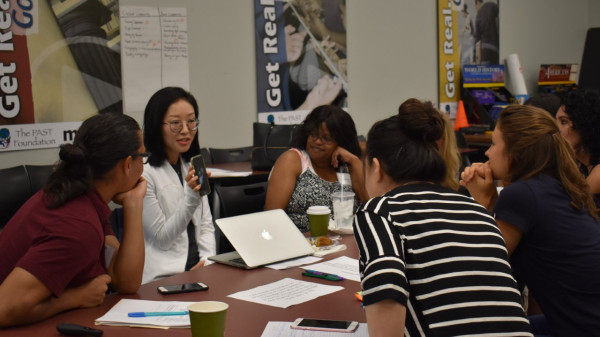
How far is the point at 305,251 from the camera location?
244 centimetres

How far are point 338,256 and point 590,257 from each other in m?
0.87

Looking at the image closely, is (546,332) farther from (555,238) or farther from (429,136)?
(429,136)

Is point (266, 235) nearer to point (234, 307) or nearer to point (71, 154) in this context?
point (234, 307)

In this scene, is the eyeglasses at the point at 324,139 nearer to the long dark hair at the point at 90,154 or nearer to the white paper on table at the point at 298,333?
the long dark hair at the point at 90,154

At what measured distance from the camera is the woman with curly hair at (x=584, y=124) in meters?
3.03

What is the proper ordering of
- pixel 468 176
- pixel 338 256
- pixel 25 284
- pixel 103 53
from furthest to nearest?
pixel 103 53, pixel 468 176, pixel 338 256, pixel 25 284

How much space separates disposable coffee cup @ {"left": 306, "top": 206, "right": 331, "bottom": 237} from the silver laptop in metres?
0.15

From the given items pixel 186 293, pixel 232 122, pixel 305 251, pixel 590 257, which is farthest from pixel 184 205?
pixel 232 122

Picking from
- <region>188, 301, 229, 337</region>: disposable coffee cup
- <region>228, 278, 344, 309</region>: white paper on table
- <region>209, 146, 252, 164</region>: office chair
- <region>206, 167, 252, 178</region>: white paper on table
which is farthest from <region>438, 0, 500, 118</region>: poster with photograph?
<region>188, 301, 229, 337</region>: disposable coffee cup

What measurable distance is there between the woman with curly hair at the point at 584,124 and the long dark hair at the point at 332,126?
1064mm

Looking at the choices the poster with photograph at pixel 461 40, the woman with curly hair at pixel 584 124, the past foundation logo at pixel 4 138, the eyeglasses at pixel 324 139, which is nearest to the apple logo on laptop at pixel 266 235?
Result: the eyeglasses at pixel 324 139

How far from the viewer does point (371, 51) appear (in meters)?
6.50

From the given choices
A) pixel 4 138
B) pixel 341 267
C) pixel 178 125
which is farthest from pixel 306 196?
pixel 4 138

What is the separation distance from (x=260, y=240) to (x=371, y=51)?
4.43 metres
